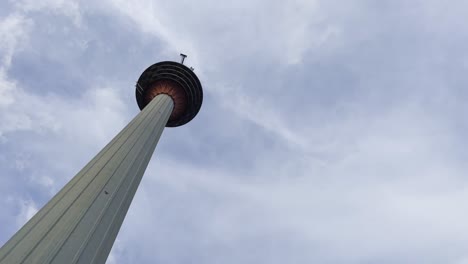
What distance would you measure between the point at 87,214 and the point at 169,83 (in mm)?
28800

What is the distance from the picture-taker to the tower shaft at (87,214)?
1520 centimetres

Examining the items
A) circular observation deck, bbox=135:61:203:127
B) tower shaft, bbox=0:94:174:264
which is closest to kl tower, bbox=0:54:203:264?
tower shaft, bbox=0:94:174:264

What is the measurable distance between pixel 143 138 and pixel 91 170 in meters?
7.39

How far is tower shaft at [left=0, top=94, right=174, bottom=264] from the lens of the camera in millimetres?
15203

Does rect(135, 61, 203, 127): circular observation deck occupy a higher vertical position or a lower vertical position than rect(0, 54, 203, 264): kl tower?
higher

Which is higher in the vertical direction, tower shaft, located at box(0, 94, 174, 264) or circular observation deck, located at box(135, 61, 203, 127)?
circular observation deck, located at box(135, 61, 203, 127)

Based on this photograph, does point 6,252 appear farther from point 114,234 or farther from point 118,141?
point 118,141

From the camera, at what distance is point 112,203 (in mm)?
20688

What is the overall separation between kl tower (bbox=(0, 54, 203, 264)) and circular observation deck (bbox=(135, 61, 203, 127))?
1063 cm

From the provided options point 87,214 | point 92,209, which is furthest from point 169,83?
point 87,214

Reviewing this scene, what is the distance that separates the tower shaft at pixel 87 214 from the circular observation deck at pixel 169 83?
17586mm

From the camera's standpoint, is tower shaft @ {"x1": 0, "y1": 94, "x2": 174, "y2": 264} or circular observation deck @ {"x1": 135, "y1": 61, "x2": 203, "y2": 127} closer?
tower shaft @ {"x1": 0, "y1": 94, "x2": 174, "y2": 264}

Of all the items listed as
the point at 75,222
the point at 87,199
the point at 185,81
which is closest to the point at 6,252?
the point at 75,222

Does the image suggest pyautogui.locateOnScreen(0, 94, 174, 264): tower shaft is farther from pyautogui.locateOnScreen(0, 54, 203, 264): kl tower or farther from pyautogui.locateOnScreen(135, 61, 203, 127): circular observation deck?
pyautogui.locateOnScreen(135, 61, 203, 127): circular observation deck
